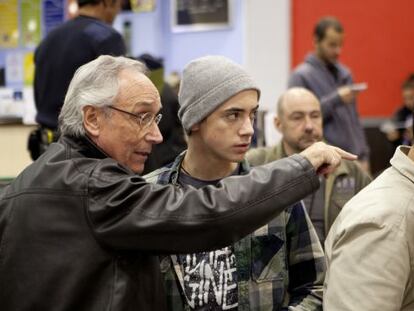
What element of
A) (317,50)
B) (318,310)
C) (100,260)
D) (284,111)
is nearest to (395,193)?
(318,310)

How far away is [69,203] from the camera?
1.61 metres

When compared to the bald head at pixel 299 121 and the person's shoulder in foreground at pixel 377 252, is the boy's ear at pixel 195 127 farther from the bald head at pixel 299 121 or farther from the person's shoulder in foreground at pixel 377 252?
the bald head at pixel 299 121

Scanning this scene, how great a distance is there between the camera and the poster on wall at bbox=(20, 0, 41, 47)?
5.91m

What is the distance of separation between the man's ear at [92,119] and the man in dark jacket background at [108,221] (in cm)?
4

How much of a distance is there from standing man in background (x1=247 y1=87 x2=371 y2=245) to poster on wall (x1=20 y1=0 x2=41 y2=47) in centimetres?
289

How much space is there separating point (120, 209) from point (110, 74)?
0.37 metres

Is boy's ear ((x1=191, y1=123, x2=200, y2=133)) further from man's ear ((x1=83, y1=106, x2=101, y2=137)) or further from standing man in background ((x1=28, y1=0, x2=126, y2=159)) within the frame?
standing man in background ((x1=28, y1=0, x2=126, y2=159))

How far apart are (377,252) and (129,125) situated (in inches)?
25.0

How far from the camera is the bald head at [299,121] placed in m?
3.48

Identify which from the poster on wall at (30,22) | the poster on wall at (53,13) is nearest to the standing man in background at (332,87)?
the poster on wall at (53,13)

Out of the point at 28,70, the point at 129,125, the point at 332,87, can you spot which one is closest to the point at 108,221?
the point at 129,125

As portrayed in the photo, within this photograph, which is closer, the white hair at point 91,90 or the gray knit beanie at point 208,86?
the white hair at point 91,90

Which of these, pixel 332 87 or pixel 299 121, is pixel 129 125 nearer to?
pixel 299 121

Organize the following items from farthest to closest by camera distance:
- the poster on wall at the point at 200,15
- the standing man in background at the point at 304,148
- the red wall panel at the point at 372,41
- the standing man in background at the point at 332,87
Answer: the red wall panel at the point at 372,41, the poster on wall at the point at 200,15, the standing man in background at the point at 332,87, the standing man in background at the point at 304,148
